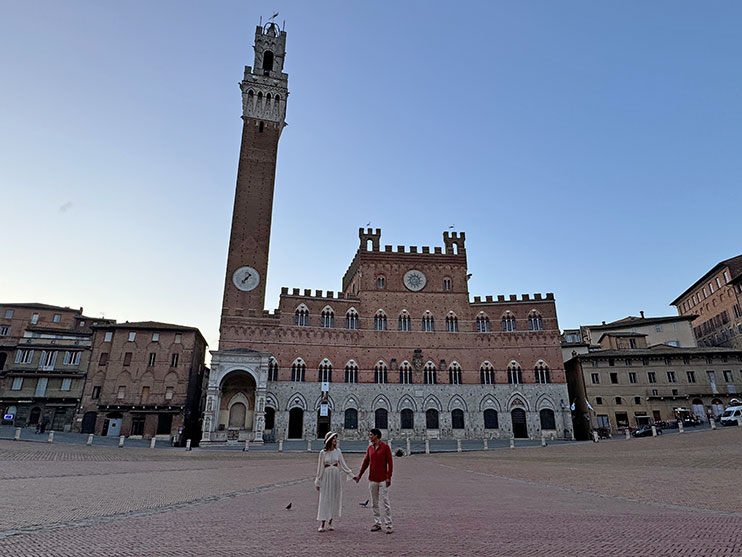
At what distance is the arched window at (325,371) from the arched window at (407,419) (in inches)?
284

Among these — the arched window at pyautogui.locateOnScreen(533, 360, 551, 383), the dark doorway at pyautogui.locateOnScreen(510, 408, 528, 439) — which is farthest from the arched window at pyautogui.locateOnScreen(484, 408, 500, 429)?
the arched window at pyautogui.locateOnScreen(533, 360, 551, 383)

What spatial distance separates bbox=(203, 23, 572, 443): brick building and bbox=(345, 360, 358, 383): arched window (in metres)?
0.09

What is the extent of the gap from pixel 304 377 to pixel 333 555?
33.9m

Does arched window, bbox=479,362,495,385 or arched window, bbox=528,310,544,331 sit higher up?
arched window, bbox=528,310,544,331

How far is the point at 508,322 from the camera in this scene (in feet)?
135

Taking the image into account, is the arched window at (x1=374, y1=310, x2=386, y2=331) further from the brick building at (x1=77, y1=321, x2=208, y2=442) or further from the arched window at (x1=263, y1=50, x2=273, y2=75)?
the arched window at (x1=263, y1=50, x2=273, y2=75)

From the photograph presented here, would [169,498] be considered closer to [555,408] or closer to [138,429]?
[138,429]

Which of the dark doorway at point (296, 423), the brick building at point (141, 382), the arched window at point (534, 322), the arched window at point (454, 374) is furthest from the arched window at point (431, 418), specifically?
the brick building at point (141, 382)

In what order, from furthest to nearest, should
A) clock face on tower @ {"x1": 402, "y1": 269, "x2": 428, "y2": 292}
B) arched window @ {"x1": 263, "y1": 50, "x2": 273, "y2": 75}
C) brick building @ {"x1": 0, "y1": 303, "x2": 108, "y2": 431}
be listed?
arched window @ {"x1": 263, "y1": 50, "x2": 273, "y2": 75} < clock face on tower @ {"x1": 402, "y1": 269, "x2": 428, "y2": 292} < brick building @ {"x1": 0, "y1": 303, "x2": 108, "y2": 431}

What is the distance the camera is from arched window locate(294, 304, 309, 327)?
128 ft

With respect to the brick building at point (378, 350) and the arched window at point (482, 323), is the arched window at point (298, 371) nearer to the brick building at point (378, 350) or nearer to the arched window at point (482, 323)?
the brick building at point (378, 350)

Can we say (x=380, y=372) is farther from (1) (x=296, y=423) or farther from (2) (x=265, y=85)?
(2) (x=265, y=85)

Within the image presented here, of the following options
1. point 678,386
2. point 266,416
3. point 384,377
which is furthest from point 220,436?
point 678,386

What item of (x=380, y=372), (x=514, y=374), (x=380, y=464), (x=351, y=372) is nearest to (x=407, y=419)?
(x=380, y=372)
